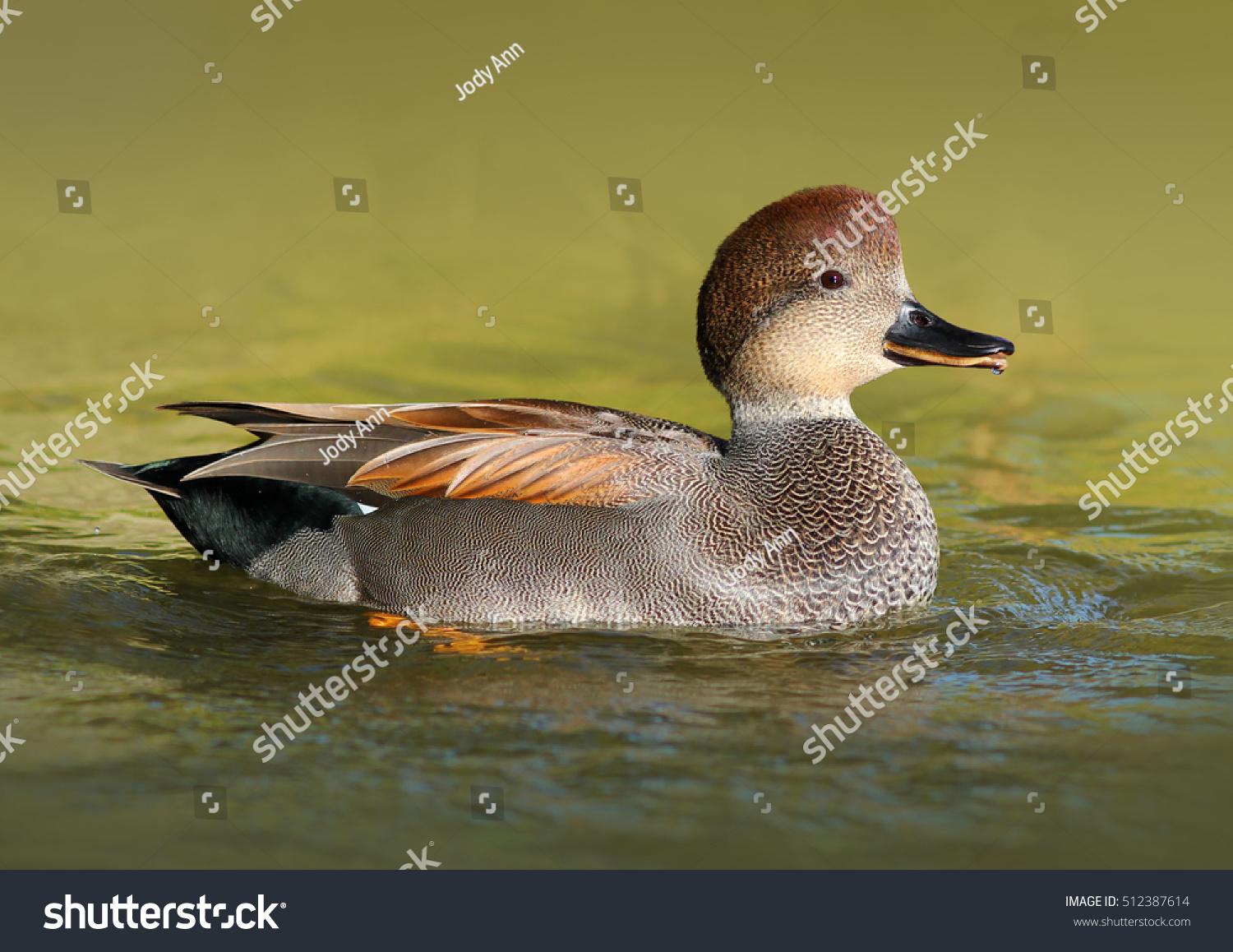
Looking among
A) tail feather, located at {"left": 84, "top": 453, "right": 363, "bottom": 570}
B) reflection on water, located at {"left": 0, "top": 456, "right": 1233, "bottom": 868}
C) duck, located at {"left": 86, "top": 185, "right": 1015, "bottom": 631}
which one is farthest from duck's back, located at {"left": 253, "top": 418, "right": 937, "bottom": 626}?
tail feather, located at {"left": 84, "top": 453, "right": 363, "bottom": 570}

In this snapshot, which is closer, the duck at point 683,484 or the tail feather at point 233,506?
the duck at point 683,484

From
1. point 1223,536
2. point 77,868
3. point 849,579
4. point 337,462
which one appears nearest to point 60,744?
point 77,868

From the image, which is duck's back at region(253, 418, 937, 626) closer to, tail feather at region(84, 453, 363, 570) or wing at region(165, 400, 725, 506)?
wing at region(165, 400, 725, 506)

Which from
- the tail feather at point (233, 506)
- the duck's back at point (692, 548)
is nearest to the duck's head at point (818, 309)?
the duck's back at point (692, 548)

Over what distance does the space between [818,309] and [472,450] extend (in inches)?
72.4

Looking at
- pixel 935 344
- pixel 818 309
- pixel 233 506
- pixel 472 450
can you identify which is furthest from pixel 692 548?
pixel 233 506

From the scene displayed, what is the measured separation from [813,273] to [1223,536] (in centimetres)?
322

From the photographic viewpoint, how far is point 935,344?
Result: 7.77 meters

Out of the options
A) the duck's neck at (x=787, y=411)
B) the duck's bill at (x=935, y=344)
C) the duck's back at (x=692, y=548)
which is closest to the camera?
the duck's back at (x=692, y=548)

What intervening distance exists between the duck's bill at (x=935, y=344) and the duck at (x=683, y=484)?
11mm

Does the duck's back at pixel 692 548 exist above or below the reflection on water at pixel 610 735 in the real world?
above

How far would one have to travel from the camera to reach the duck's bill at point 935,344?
7.77 meters

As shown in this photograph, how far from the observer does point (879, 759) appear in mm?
6008

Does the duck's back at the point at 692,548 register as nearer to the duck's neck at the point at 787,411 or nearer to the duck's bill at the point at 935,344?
the duck's neck at the point at 787,411
